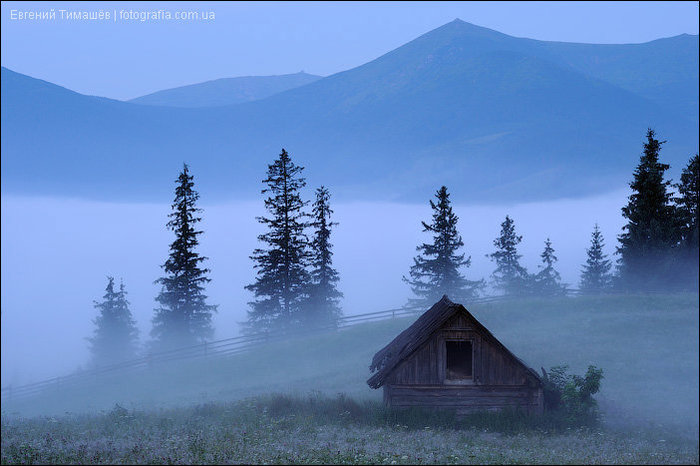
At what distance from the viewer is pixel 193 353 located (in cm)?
5344

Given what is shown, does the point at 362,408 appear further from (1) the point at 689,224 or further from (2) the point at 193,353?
(1) the point at 689,224

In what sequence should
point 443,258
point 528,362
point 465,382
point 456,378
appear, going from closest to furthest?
1. point 465,382
2. point 456,378
3. point 528,362
4. point 443,258

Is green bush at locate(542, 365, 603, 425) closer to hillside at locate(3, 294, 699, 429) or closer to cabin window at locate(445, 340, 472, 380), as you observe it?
hillside at locate(3, 294, 699, 429)

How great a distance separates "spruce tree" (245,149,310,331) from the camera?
58344mm

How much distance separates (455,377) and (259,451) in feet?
40.7

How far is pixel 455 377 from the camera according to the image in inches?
1122

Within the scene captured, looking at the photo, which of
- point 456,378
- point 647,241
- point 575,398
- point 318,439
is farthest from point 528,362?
point 647,241

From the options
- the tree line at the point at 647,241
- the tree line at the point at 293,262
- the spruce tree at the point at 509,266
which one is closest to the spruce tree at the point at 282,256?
the tree line at the point at 293,262

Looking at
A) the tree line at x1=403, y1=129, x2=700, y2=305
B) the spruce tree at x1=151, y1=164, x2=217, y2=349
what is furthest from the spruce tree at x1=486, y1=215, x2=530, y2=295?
the spruce tree at x1=151, y1=164, x2=217, y2=349

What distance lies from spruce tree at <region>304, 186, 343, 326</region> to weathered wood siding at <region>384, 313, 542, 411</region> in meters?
32.6

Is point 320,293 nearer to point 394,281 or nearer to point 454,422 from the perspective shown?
point 454,422

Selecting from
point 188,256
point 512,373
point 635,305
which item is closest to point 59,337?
point 188,256

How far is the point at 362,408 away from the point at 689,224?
45383 mm

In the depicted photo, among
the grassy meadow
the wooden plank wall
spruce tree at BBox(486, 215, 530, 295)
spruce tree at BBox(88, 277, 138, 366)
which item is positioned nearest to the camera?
the grassy meadow
